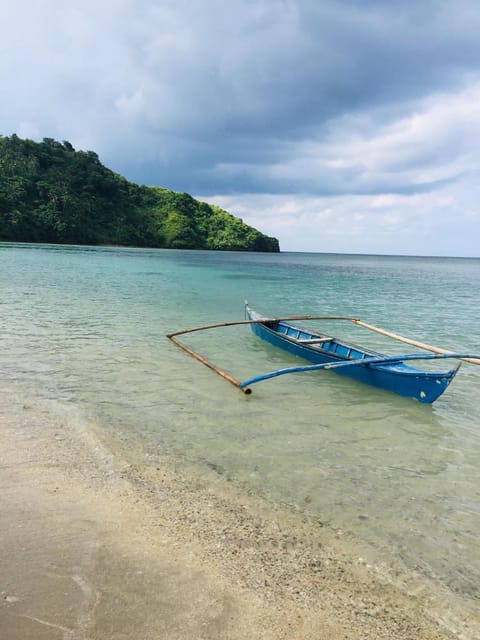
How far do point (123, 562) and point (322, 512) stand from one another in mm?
2172

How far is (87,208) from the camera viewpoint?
343 feet

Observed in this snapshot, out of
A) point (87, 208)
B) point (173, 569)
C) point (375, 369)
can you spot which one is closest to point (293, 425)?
point (375, 369)

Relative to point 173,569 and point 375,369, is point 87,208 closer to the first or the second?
point 375,369

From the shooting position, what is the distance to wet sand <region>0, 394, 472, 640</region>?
2.70 metres

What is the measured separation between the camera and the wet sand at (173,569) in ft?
8.86

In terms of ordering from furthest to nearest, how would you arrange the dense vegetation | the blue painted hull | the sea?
1. the dense vegetation
2. the blue painted hull
3. the sea

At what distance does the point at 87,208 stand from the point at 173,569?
113 meters

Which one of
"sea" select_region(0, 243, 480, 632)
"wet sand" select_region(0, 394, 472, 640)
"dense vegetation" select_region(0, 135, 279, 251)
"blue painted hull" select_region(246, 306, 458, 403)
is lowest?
"sea" select_region(0, 243, 480, 632)

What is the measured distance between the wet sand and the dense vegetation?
96.9m

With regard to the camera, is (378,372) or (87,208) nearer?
(378,372)

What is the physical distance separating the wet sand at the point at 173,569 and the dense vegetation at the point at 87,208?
9690 cm

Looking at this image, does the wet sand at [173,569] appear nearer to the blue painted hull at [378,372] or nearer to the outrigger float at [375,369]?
the outrigger float at [375,369]

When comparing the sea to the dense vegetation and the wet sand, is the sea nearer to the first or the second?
the wet sand

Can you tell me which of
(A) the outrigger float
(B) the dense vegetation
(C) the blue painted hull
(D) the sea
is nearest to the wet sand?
(D) the sea
